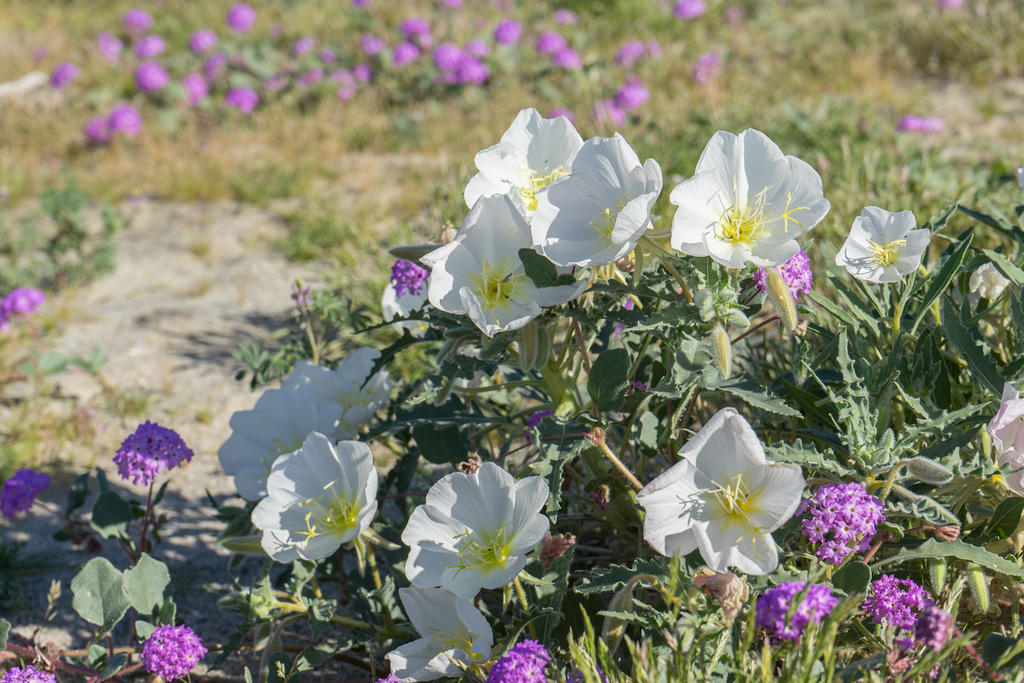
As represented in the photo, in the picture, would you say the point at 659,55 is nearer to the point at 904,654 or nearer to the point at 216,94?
the point at 216,94

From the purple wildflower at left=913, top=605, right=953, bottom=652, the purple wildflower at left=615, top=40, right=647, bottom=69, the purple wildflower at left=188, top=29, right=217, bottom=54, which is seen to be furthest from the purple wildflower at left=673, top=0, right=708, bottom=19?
the purple wildflower at left=913, top=605, right=953, bottom=652

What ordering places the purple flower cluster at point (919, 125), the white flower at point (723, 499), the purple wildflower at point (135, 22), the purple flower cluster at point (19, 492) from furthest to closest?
1. the purple wildflower at point (135, 22)
2. the purple flower cluster at point (919, 125)
3. the purple flower cluster at point (19, 492)
4. the white flower at point (723, 499)

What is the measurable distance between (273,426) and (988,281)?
134cm

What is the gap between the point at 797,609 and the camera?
1103mm

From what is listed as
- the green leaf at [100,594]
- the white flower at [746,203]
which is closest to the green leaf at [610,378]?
the white flower at [746,203]

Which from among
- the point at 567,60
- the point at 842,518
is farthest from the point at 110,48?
the point at 842,518

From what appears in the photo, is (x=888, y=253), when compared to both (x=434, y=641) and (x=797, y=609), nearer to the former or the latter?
(x=797, y=609)

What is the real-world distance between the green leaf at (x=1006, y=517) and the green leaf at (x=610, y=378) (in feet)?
1.93

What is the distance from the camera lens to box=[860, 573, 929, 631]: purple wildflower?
1.27 m

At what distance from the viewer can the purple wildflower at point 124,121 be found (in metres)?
4.99

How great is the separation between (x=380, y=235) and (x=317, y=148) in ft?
4.28

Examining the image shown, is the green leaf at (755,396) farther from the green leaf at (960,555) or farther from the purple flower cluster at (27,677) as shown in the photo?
the purple flower cluster at (27,677)

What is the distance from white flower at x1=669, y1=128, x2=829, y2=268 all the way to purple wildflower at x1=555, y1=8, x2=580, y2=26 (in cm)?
449

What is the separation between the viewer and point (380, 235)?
12.5 ft
